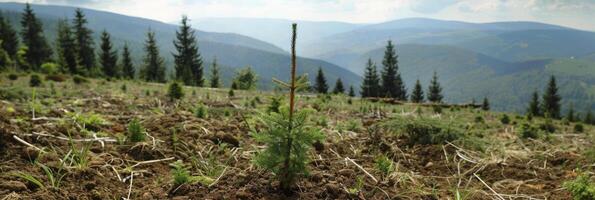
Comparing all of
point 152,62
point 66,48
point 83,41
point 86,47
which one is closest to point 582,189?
point 66,48

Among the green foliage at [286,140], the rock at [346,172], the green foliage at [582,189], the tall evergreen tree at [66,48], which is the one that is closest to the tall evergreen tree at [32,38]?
the tall evergreen tree at [66,48]

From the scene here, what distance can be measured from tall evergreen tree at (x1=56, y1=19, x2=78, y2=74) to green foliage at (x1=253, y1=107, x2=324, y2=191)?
62.1m

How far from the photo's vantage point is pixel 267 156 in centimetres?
378

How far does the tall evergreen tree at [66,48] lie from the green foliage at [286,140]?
62080 millimetres

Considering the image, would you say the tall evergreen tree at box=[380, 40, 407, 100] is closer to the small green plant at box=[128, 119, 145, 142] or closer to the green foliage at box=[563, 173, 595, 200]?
the small green plant at box=[128, 119, 145, 142]

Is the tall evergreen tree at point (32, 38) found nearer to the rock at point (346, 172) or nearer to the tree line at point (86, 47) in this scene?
the tree line at point (86, 47)

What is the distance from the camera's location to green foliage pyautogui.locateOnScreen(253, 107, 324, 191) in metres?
3.67

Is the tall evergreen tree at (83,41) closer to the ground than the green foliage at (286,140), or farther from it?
farther from it

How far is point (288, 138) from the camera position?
3.67 metres

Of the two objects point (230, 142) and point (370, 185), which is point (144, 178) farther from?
point (370, 185)

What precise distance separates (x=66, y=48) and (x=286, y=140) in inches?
2921

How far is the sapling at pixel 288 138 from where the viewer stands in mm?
3668

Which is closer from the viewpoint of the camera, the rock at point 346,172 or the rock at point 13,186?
the rock at point 13,186

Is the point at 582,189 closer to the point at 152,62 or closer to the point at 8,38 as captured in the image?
the point at 152,62
